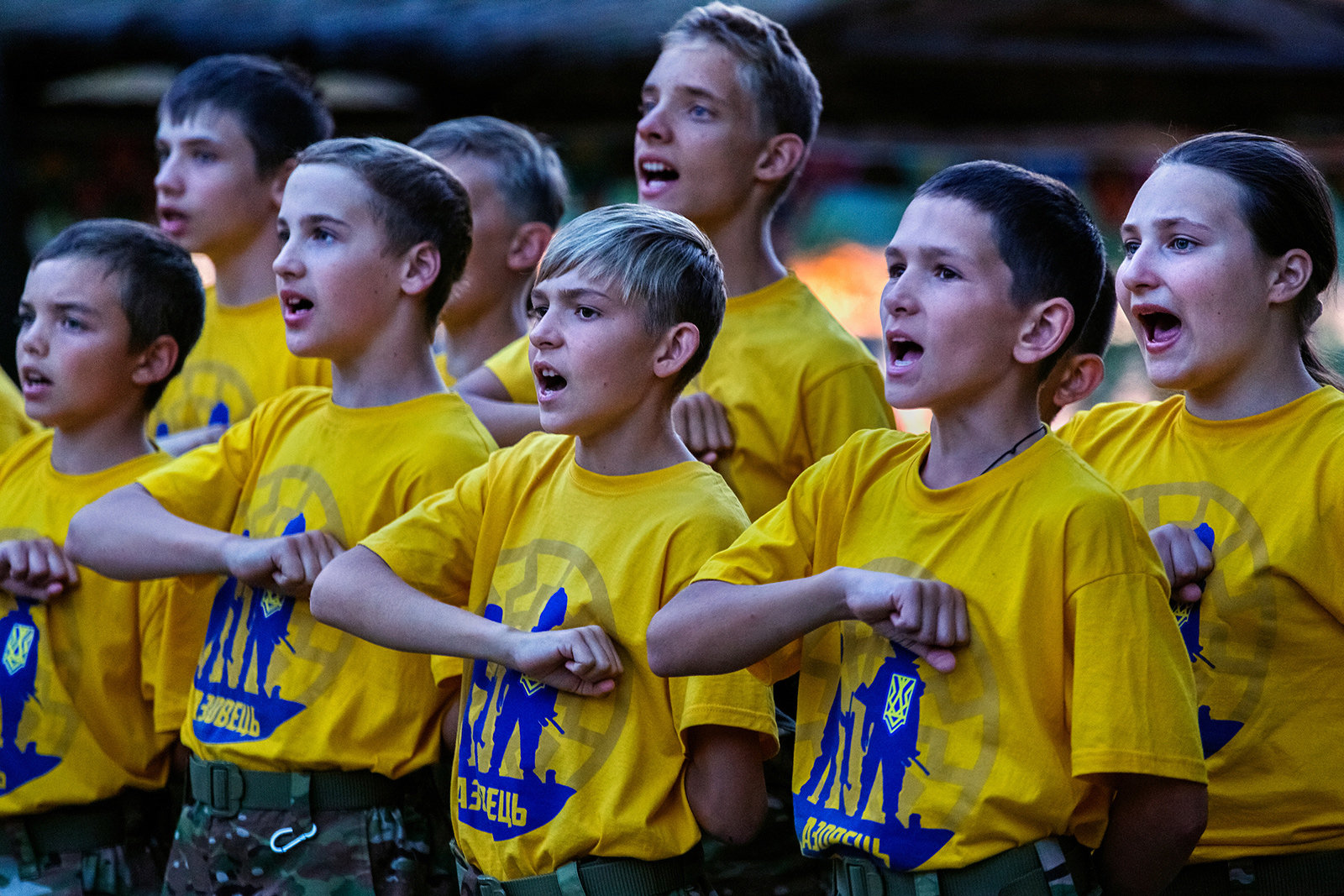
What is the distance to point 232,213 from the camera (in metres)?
3.82

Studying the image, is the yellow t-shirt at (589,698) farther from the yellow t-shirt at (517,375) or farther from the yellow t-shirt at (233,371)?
the yellow t-shirt at (233,371)

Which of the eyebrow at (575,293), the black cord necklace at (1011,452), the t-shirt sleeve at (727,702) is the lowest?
the t-shirt sleeve at (727,702)

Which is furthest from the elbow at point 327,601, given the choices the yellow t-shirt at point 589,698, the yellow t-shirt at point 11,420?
the yellow t-shirt at point 11,420

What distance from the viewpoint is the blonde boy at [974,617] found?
2.02 meters

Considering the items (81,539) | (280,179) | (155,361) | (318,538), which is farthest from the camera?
(280,179)

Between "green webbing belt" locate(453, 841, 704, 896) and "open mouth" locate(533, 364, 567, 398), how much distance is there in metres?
0.77

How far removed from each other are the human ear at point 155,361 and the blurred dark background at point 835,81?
381cm

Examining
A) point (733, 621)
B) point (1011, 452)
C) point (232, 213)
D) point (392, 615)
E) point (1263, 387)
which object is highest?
point (232, 213)

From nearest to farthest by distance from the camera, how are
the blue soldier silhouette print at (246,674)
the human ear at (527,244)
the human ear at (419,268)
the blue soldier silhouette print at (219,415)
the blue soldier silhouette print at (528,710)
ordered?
the blue soldier silhouette print at (528,710) < the blue soldier silhouette print at (246,674) < the human ear at (419,268) < the blue soldier silhouette print at (219,415) < the human ear at (527,244)

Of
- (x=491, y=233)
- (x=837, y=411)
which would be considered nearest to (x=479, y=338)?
(x=491, y=233)

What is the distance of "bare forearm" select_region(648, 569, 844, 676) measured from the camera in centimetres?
210

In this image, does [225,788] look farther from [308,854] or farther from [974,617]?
[974,617]

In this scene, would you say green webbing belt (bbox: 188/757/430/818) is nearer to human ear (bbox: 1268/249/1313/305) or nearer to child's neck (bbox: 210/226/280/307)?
child's neck (bbox: 210/226/280/307)

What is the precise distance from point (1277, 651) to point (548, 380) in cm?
125
